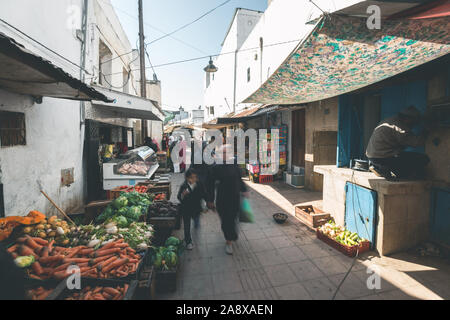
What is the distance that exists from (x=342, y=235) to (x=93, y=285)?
4349 mm

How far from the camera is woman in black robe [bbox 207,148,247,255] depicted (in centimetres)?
396

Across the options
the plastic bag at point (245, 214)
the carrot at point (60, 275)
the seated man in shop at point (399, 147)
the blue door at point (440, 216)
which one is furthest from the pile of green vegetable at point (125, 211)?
the blue door at point (440, 216)

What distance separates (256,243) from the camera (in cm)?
443

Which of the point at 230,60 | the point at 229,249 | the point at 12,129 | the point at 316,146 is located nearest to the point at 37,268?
the point at 12,129

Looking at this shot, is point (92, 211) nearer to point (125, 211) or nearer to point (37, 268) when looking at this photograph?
point (125, 211)

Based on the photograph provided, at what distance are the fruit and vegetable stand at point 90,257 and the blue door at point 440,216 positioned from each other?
4545mm

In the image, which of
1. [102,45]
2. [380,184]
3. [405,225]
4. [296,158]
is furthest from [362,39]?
[102,45]

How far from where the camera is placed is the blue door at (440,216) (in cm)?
356

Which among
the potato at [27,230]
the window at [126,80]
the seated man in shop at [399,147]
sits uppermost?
the window at [126,80]

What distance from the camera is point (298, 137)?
923cm

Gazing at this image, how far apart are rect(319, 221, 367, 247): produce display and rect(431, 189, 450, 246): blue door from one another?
120cm

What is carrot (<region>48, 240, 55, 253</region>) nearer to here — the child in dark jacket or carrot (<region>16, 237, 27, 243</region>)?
carrot (<region>16, 237, 27, 243</region>)

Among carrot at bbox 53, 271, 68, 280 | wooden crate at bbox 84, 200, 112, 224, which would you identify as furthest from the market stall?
carrot at bbox 53, 271, 68, 280

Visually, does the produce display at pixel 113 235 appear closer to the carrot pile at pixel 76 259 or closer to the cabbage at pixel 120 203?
the carrot pile at pixel 76 259
